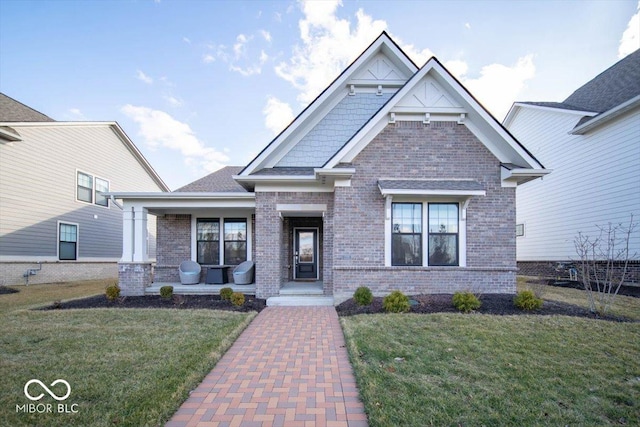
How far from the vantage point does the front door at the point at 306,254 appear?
1214 centimetres

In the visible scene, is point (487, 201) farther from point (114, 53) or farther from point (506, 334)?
point (114, 53)

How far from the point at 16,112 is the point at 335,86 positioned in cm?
1537

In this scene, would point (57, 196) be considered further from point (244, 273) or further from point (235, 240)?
point (244, 273)

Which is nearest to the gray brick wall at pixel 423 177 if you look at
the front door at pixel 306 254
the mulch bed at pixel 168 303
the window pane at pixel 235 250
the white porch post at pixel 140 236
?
the mulch bed at pixel 168 303

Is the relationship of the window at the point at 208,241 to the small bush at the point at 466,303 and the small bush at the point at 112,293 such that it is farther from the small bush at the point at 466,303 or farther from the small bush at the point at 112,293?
the small bush at the point at 466,303

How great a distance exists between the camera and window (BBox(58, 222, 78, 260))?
53.2 feet

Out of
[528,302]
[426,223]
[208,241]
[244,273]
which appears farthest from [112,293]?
[528,302]

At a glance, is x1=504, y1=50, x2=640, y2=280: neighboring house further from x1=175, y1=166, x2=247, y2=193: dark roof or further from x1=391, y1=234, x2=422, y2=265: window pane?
x1=175, y1=166, x2=247, y2=193: dark roof

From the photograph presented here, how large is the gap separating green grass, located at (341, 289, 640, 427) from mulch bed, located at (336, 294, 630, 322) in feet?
1.80

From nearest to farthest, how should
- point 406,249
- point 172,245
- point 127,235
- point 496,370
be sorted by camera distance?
point 496,370, point 406,249, point 127,235, point 172,245

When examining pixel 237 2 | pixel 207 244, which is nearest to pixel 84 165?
pixel 207 244

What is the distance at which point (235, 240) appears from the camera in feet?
40.1

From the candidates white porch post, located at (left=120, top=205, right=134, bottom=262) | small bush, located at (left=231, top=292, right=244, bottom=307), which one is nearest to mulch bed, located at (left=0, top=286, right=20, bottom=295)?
white porch post, located at (left=120, top=205, right=134, bottom=262)

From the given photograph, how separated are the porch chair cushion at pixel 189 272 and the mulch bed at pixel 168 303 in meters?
1.29
